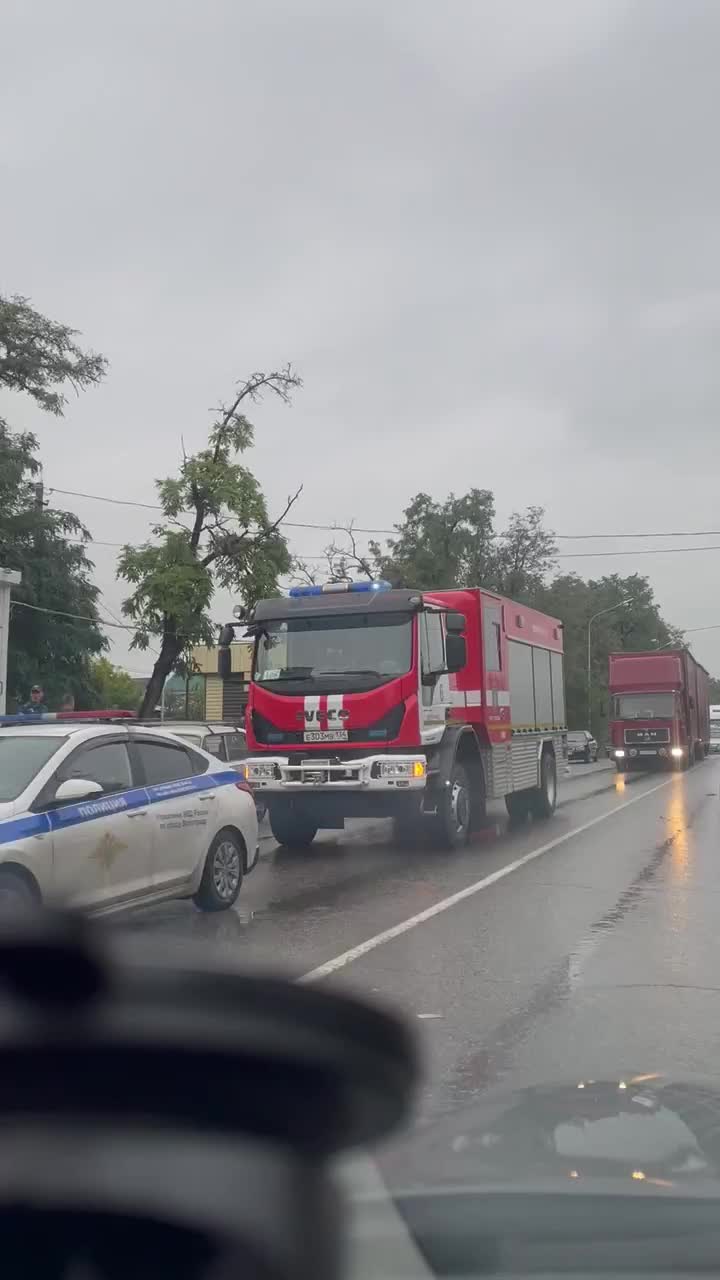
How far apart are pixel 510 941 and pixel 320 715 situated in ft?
17.1

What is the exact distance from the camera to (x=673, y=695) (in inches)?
1369

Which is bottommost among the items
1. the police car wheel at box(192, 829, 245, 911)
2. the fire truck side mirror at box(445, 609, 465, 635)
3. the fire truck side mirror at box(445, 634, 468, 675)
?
the police car wheel at box(192, 829, 245, 911)

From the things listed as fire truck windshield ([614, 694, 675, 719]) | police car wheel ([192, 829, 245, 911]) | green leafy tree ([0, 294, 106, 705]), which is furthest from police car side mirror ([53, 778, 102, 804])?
fire truck windshield ([614, 694, 675, 719])

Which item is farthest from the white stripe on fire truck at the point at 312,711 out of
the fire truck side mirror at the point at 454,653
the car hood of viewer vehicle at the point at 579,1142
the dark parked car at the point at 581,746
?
the dark parked car at the point at 581,746

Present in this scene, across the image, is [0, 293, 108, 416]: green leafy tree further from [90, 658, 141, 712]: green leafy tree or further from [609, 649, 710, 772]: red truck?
[90, 658, 141, 712]: green leafy tree

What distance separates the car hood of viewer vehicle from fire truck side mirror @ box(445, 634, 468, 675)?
32.9 ft

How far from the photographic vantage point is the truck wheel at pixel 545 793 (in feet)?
55.9

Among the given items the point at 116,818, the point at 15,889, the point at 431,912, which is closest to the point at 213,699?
the point at 431,912

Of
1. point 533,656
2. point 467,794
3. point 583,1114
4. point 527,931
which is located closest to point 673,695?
point 533,656

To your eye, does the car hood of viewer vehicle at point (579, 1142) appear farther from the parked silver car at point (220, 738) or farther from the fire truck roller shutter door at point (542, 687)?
the fire truck roller shutter door at point (542, 687)

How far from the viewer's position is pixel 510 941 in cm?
768

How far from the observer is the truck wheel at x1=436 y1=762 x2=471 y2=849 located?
1271cm

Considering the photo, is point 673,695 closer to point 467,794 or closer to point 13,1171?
point 467,794

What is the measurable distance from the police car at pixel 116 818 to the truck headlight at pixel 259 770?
10.4 ft
